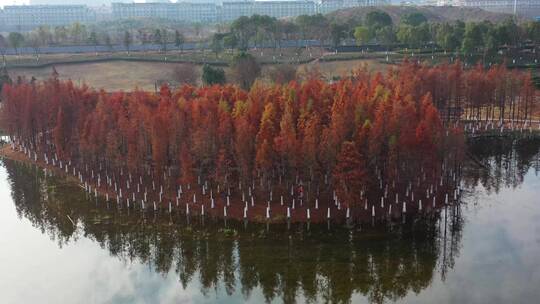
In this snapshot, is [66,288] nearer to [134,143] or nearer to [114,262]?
[114,262]

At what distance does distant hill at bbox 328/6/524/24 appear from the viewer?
131125 mm

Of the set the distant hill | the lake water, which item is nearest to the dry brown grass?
the lake water

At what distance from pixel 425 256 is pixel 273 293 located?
854cm

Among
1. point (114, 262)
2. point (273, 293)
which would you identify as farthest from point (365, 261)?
point (114, 262)

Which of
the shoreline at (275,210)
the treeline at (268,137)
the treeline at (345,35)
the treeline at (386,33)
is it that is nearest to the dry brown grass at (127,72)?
the treeline at (345,35)

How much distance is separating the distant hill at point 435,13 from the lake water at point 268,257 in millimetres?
100076

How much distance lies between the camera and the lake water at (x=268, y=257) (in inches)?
1011

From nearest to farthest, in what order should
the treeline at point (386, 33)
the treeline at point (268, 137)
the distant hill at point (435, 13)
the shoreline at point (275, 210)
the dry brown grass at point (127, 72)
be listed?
the shoreline at point (275, 210) → the treeline at point (268, 137) → the dry brown grass at point (127, 72) → the treeline at point (386, 33) → the distant hill at point (435, 13)

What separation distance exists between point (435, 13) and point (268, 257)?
131453 millimetres

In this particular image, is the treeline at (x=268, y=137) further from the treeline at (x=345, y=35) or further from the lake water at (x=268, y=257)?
the treeline at (x=345, y=35)

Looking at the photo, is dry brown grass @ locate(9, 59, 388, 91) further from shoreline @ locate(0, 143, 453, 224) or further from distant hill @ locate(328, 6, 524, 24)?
distant hill @ locate(328, 6, 524, 24)

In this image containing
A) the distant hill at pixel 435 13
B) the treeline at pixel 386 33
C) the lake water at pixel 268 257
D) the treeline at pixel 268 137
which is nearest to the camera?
the lake water at pixel 268 257

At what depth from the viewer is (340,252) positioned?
29.2 meters

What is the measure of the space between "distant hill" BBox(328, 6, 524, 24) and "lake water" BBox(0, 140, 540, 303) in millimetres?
100076
